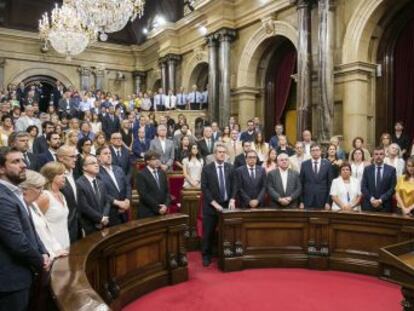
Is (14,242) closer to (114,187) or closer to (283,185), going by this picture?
(114,187)

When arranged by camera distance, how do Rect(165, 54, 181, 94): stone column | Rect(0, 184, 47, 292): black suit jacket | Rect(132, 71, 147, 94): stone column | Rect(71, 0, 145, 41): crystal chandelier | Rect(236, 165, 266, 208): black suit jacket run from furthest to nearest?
Rect(132, 71, 147, 94): stone column, Rect(165, 54, 181, 94): stone column, Rect(71, 0, 145, 41): crystal chandelier, Rect(236, 165, 266, 208): black suit jacket, Rect(0, 184, 47, 292): black suit jacket

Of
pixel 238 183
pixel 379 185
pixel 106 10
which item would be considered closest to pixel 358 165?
pixel 379 185

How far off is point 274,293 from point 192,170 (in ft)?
8.11

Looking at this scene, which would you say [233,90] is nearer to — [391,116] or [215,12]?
[215,12]

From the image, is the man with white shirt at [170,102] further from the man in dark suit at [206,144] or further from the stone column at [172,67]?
the man in dark suit at [206,144]

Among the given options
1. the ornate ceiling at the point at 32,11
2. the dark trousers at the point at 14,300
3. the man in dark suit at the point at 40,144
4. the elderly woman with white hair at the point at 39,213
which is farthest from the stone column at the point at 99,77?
the dark trousers at the point at 14,300

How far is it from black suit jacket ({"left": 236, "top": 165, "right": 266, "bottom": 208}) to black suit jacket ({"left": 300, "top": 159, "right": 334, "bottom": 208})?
541 mm

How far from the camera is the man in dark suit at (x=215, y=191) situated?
15.1 ft

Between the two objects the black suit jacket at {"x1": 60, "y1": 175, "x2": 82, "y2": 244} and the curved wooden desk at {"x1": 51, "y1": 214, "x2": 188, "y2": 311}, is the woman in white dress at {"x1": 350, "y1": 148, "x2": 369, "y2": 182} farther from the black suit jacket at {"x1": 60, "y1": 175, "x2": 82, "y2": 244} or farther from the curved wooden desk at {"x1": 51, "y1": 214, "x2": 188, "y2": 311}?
the black suit jacket at {"x1": 60, "y1": 175, "x2": 82, "y2": 244}

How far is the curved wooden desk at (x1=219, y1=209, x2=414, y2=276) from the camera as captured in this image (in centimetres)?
430

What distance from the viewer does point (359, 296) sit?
369 centimetres

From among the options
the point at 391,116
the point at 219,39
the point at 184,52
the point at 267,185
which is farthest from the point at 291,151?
the point at 184,52

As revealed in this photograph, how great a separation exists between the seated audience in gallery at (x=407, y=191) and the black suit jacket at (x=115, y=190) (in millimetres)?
2884

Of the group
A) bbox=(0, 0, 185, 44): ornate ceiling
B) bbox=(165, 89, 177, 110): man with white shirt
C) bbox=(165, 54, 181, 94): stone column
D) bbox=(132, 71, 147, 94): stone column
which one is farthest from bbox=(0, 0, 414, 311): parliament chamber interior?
bbox=(132, 71, 147, 94): stone column
